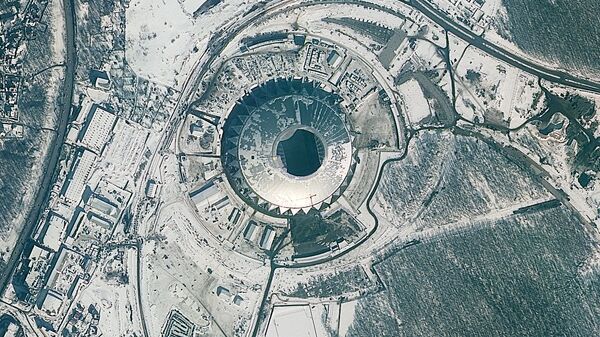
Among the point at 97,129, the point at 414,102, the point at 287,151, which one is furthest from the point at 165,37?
the point at 414,102

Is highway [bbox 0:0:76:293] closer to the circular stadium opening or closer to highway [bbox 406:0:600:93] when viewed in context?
the circular stadium opening

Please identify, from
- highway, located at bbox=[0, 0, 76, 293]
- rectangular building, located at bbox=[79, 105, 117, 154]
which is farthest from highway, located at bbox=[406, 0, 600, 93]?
highway, located at bbox=[0, 0, 76, 293]

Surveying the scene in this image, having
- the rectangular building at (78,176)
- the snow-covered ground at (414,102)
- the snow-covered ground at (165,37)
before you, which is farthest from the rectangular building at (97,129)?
the snow-covered ground at (414,102)

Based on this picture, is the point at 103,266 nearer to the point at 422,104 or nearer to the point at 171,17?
the point at 171,17

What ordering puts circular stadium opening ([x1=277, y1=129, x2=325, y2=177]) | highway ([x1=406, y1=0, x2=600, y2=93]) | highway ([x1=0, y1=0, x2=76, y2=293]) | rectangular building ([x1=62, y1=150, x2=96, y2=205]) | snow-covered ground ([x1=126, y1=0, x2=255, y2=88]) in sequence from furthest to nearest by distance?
highway ([x1=406, y1=0, x2=600, y2=93]) < snow-covered ground ([x1=126, y1=0, x2=255, y2=88]) < highway ([x1=0, y1=0, x2=76, y2=293]) < rectangular building ([x1=62, y1=150, x2=96, y2=205]) < circular stadium opening ([x1=277, y1=129, x2=325, y2=177])

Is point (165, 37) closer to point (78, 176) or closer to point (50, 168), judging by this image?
point (78, 176)
